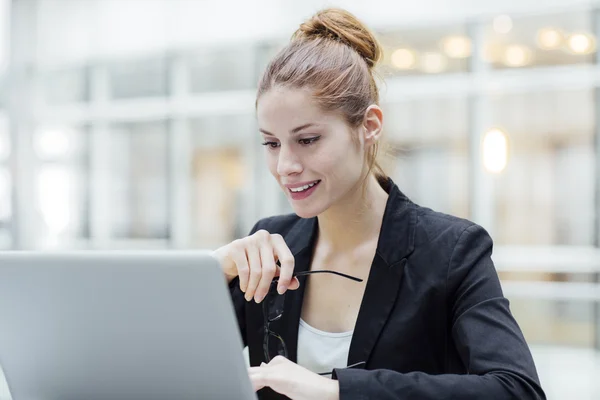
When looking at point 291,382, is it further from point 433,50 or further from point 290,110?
point 433,50

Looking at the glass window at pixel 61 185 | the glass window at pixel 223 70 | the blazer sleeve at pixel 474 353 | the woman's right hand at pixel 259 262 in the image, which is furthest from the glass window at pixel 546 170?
the woman's right hand at pixel 259 262

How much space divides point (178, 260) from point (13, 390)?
16.3 inches

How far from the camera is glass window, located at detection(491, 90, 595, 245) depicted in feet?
20.2

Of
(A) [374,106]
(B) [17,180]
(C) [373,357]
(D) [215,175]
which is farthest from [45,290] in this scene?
(B) [17,180]

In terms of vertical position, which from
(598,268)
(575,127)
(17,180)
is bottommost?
(598,268)

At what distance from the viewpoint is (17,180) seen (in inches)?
340

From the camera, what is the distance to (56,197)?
8.76 metres

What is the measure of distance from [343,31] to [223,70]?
649cm

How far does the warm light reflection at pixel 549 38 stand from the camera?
6137mm

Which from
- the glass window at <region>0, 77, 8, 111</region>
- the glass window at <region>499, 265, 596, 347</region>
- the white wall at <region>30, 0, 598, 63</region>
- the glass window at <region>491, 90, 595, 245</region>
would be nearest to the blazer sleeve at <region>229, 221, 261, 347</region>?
the glass window at <region>499, 265, 596, 347</region>

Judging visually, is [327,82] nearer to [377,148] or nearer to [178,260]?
[377,148]

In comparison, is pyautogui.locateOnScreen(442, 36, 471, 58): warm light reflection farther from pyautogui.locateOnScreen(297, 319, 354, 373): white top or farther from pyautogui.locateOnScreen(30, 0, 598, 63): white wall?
pyautogui.locateOnScreen(297, 319, 354, 373): white top

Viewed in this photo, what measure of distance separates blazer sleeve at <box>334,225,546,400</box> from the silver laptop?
9.5 inches

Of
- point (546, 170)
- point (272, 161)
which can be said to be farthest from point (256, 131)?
point (272, 161)
